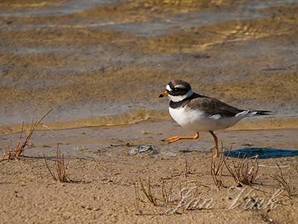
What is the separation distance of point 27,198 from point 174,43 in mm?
6584

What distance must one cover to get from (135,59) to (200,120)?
3.88 m

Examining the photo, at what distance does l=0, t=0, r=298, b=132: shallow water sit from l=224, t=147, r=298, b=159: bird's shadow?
1495 millimetres

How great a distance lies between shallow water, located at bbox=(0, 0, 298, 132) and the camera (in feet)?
29.7

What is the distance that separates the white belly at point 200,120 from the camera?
703 centimetres

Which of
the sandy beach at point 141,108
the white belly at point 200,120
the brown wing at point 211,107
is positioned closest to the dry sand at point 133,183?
the sandy beach at point 141,108

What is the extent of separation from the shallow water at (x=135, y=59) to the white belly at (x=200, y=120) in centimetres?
150

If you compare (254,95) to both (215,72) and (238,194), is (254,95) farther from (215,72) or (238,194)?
(238,194)

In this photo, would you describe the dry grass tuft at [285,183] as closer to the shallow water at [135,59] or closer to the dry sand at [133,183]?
the dry sand at [133,183]

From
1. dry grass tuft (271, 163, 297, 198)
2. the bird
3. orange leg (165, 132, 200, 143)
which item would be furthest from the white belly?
dry grass tuft (271, 163, 297, 198)

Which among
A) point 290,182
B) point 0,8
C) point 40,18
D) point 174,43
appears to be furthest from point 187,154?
point 0,8

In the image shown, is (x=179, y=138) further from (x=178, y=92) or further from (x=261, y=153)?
(x=261, y=153)

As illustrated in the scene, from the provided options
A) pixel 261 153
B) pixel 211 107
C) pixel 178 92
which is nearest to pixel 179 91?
pixel 178 92

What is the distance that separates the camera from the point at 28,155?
6828mm

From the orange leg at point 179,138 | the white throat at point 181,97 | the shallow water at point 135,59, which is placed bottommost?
the shallow water at point 135,59
